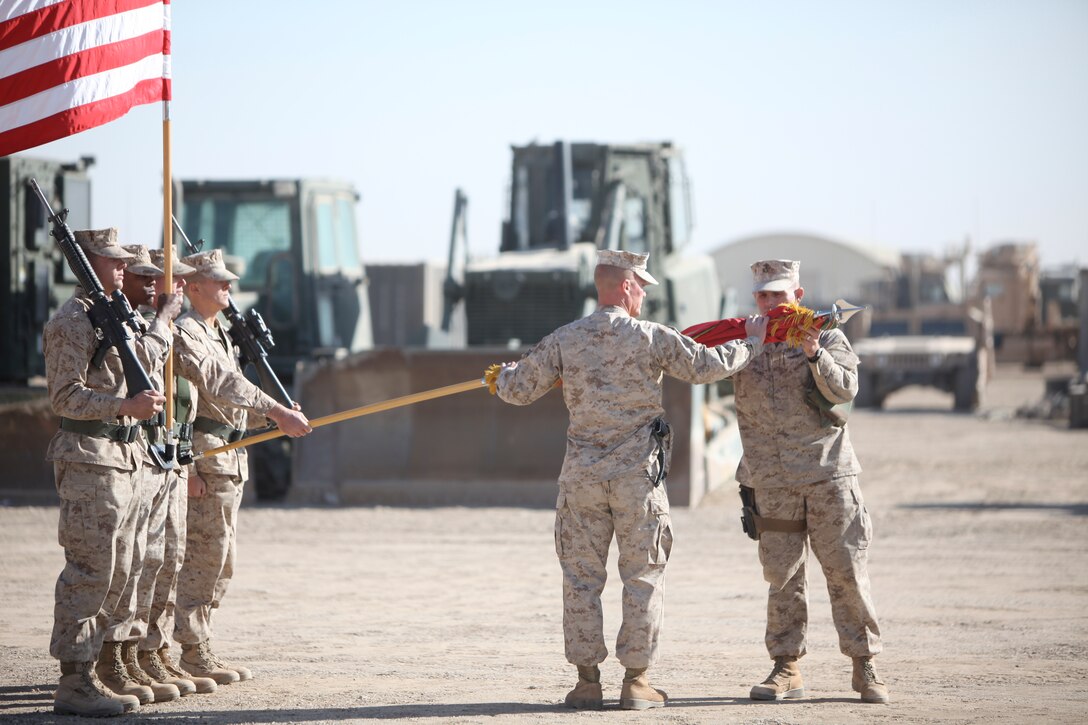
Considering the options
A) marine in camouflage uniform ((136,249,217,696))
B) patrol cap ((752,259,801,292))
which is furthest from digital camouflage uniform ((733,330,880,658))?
marine in camouflage uniform ((136,249,217,696))

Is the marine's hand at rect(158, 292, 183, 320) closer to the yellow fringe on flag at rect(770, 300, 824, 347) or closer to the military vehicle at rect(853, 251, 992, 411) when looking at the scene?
the yellow fringe on flag at rect(770, 300, 824, 347)

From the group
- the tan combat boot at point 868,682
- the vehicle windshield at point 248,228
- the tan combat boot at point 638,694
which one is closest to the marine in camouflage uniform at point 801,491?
the tan combat boot at point 868,682

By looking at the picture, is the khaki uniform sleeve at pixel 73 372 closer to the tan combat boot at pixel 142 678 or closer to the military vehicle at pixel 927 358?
the tan combat boot at pixel 142 678

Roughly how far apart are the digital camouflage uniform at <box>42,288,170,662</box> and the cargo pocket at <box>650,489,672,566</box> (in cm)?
214

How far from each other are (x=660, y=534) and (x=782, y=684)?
2.80 ft

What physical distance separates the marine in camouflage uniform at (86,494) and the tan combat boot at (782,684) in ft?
8.64

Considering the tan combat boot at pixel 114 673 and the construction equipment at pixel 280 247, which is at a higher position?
the construction equipment at pixel 280 247

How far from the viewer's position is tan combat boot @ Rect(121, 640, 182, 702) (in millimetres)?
6098

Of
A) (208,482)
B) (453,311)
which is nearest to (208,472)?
(208,482)

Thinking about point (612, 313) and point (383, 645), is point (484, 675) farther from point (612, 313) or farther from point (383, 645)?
point (612, 313)

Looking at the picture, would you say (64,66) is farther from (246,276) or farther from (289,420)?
(246,276)

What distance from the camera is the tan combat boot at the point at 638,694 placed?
5.88 metres

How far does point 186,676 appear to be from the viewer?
6.35 m

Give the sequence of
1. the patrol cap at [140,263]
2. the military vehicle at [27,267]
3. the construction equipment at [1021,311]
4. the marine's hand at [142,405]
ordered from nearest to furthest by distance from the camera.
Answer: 1. the marine's hand at [142,405]
2. the patrol cap at [140,263]
3. the military vehicle at [27,267]
4. the construction equipment at [1021,311]
